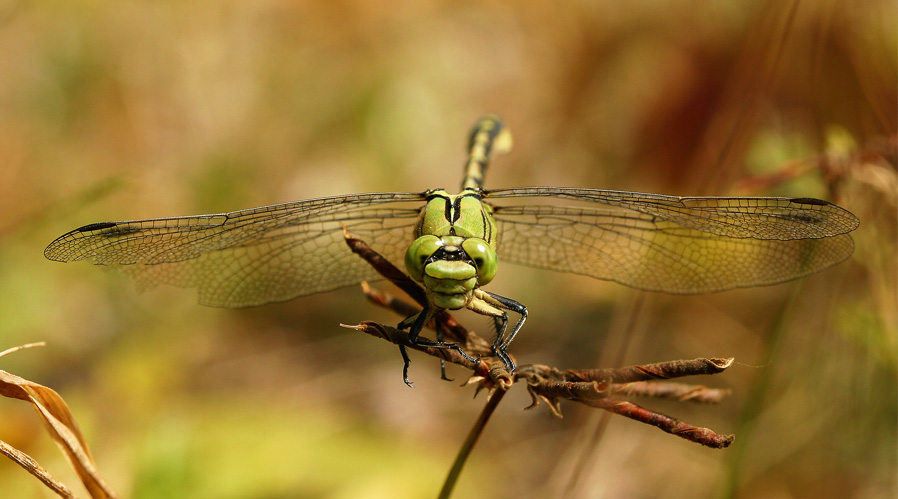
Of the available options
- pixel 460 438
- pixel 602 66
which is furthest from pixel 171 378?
pixel 602 66

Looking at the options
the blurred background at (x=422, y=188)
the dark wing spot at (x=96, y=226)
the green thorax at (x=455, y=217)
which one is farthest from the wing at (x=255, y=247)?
the blurred background at (x=422, y=188)

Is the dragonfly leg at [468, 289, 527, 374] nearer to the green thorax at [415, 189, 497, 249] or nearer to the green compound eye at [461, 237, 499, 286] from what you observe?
the green compound eye at [461, 237, 499, 286]

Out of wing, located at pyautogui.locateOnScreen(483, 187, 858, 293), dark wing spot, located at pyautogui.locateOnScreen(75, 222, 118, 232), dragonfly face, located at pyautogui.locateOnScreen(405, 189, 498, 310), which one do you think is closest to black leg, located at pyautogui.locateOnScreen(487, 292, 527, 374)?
dragonfly face, located at pyautogui.locateOnScreen(405, 189, 498, 310)

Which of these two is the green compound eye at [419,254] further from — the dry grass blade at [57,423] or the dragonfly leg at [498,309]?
the dry grass blade at [57,423]

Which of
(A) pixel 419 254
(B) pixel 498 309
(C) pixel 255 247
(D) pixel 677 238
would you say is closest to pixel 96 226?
(C) pixel 255 247

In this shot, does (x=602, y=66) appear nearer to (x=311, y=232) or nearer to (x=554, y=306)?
(x=554, y=306)

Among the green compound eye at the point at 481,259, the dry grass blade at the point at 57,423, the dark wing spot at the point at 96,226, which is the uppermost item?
the green compound eye at the point at 481,259
